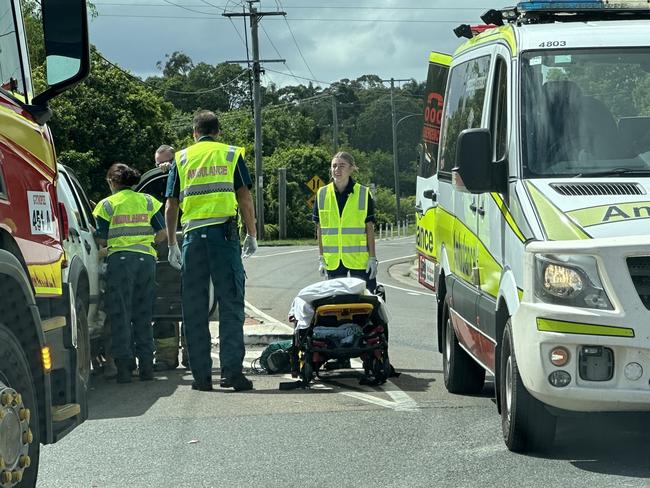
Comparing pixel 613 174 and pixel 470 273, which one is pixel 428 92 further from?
pixel 613 174

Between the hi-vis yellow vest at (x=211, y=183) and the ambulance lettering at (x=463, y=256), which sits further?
the hi-vis yellow vest at (x=211, y=183)

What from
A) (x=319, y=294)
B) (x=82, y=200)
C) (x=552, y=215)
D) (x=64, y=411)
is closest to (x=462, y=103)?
(x=319, y=294)

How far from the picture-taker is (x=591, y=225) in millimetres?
6734

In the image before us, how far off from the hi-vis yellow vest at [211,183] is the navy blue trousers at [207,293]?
0.35 ft

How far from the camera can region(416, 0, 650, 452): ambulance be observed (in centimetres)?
655

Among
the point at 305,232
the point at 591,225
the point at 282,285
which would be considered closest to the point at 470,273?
the point at 591,225

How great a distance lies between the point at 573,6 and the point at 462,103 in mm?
1575

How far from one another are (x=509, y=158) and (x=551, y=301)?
1.26 metres

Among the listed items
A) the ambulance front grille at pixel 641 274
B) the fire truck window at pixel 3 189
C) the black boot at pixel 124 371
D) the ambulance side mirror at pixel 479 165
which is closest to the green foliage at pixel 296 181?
the black boot at pixel 124 371

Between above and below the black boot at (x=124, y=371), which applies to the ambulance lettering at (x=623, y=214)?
above

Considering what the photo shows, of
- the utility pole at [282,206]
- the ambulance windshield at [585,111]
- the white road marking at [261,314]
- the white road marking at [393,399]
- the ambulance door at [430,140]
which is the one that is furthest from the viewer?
the utility pole at [282,206]

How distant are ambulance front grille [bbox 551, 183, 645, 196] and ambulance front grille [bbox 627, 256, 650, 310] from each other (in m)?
0.59

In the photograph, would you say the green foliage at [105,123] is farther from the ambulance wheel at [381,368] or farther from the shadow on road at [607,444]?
the shadow on road at [607,444]

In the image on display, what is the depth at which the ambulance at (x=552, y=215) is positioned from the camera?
6.55 m
